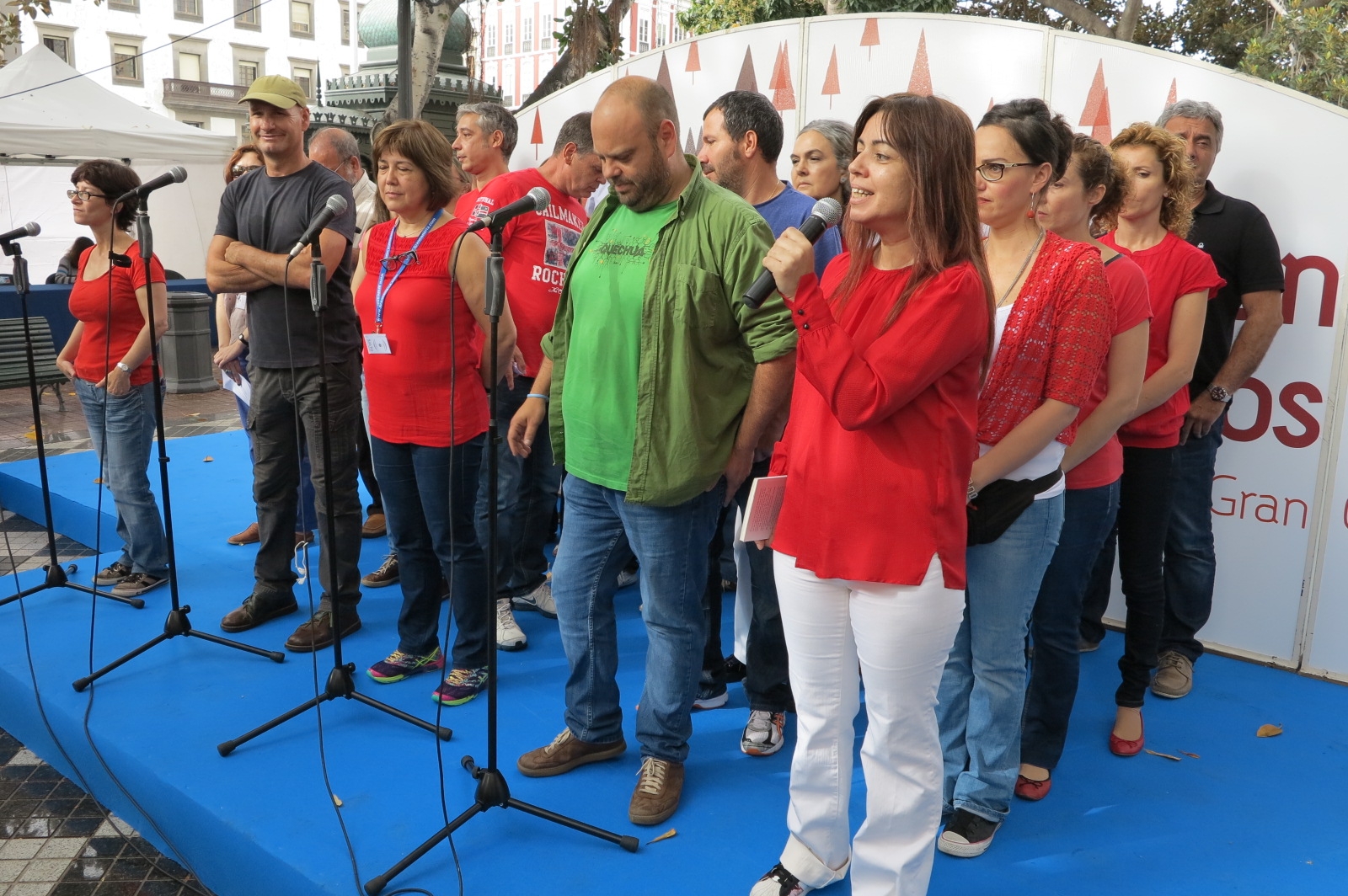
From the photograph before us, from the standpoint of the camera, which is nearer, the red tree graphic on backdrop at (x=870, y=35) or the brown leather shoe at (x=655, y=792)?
the brown leather shoe at (x=655, y=792)

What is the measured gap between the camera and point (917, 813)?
2039mm

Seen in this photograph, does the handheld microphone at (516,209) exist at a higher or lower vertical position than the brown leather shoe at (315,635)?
higher

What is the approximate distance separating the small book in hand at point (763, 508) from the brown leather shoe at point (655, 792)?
2.74ft

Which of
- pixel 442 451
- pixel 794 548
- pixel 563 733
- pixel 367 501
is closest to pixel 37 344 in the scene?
pixel 367 501

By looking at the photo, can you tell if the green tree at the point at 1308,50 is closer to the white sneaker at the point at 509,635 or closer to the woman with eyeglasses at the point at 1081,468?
the woman with eyeglasses at the point at 1081,468

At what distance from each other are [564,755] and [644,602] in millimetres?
535

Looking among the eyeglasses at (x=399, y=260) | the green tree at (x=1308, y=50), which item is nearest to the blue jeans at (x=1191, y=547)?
the eyeglasses at (x=399, y=260)

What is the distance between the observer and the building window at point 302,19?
50.6 m

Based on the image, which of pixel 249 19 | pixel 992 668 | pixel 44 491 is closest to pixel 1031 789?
pixel 992 668

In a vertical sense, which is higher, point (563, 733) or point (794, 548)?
point (794, 548)

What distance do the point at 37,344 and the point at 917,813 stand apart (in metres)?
8.90

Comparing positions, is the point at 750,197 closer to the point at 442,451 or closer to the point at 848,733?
the point at 442,451

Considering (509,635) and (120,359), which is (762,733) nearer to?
(509,635)

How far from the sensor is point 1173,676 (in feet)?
11.6
